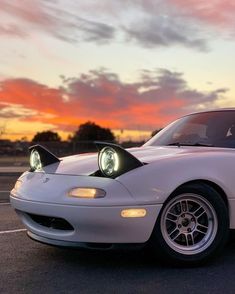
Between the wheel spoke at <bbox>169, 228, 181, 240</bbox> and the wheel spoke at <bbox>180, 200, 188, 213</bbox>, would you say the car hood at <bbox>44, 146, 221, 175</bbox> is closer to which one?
the wheel spoke at <bbox>180, 200, 188, 213</bbox>

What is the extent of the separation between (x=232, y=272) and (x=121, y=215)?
1.12 m

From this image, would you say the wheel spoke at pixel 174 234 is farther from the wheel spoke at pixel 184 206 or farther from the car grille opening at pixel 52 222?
→ the car grille opening at pixel 52 222

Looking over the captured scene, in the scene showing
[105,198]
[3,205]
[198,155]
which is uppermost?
[198,155]

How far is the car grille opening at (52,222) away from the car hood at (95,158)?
0.46 metres

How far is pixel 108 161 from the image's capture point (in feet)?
15.6

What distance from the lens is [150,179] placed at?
4.62 metres

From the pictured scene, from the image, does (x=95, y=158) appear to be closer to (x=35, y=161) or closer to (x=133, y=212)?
(x=35, y=161)

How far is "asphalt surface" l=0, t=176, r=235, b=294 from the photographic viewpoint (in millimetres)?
4168

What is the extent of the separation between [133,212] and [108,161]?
53 centimetres

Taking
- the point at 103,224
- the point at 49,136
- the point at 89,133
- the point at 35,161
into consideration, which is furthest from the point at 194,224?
the point at 89,133

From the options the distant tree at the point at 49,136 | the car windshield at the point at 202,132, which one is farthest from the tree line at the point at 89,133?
the car windshield at the point at 202,132

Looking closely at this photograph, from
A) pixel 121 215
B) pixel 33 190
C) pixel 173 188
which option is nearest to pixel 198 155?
pixel 173 188

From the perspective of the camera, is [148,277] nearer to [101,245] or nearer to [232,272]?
[101,245]

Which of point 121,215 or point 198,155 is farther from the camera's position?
point 198,155
